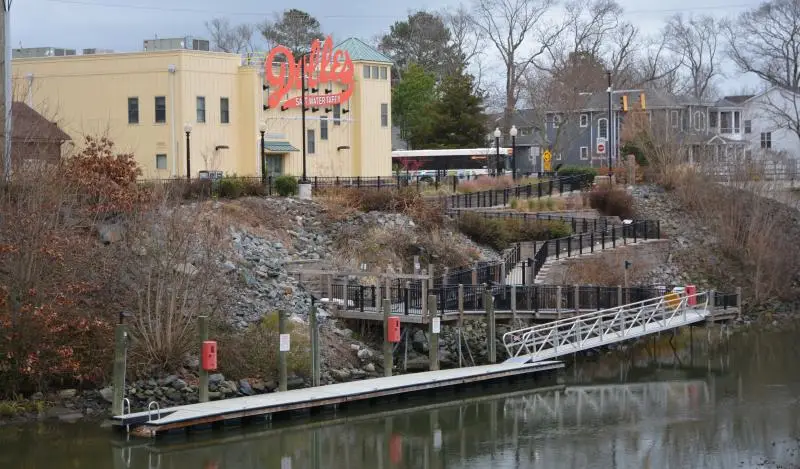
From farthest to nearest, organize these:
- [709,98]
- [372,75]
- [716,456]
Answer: [709,98] → [372,75] → [716,456]

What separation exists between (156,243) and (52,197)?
122 inches

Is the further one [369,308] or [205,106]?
[205,106]

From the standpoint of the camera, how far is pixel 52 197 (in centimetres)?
3406

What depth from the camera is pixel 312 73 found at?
194ft

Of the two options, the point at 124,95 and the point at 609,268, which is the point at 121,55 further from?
the point at 609,268

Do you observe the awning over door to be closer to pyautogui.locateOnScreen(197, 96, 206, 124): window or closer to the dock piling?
pyautogui.locateOnScreen(197, 96, 206, 124): window

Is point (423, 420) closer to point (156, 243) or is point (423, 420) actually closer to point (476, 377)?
point (476, 377)

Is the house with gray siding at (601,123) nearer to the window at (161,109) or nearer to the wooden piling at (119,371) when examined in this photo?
the window at (161,109)

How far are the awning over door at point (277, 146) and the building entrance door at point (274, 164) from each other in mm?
661

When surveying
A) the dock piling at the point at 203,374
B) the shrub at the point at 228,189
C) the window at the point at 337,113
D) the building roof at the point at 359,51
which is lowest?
the dock piling at the point at 203,374

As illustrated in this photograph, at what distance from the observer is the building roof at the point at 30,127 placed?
131 feet

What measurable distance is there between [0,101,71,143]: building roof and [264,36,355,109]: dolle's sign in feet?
50.5

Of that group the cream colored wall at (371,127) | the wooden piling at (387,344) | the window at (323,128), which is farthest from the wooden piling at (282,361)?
the cream colored wall at (371,127)

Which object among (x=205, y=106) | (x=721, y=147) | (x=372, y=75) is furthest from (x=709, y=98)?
(x=205, y=106)
